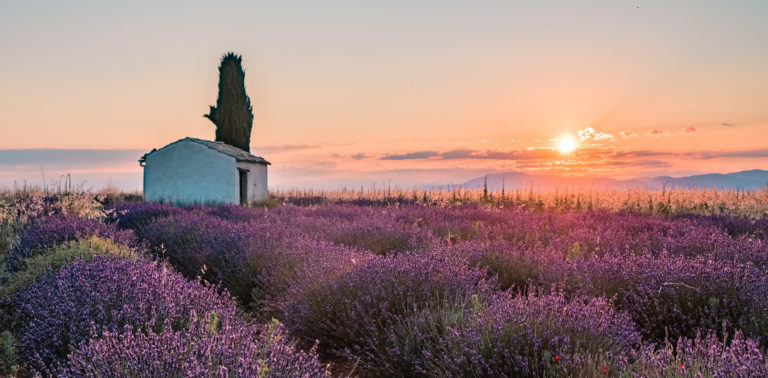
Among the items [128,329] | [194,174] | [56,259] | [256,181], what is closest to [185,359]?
[128,329]

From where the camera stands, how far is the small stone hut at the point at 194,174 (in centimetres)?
2230

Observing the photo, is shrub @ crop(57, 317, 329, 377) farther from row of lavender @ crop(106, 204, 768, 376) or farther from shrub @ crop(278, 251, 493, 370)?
shrub @ crop(278, 251, 493, 370)

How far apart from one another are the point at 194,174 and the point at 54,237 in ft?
49.9

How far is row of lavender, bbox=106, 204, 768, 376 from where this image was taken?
3018 millimetres

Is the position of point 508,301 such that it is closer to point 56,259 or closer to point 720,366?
point 720,366

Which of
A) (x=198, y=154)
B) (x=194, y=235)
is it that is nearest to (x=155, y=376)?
(x=194, y=235)

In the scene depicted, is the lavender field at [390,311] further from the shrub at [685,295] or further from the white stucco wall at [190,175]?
the white stucco wall at [190,175]

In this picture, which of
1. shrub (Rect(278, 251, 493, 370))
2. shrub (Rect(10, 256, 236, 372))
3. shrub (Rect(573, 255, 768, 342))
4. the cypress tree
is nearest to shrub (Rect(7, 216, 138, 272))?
shrub (Rect(10, 256, 236, 372))

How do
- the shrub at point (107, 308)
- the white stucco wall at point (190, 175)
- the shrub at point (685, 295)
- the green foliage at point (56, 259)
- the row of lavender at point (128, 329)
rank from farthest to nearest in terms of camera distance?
1. the white stucco wall at point (190, 175)
2. the green foliage at point (56, 259)
3. the shrub at point (685, 295)
4. the shrub at point (107, 308)
5. the row of lavender at point (128, 329)

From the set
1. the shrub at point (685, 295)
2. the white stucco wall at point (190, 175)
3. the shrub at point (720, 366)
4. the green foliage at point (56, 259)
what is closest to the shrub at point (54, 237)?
the green foliage at point (56, 259)

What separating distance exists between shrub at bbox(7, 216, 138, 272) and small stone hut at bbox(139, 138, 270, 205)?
1359 cm

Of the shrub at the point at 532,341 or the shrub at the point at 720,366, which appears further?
the shrub at the point at 532,341

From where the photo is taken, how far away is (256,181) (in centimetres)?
2614

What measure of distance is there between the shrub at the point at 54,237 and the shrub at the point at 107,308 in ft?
11.7
